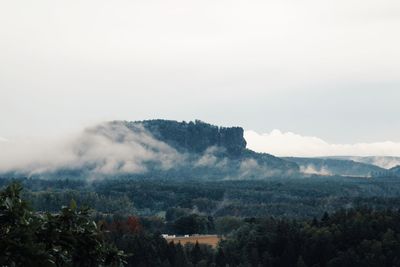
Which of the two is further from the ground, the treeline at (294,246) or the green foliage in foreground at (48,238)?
the green foliage in foreground at (48,238)

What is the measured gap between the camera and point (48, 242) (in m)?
37.1

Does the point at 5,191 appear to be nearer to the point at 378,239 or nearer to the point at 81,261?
the point at 81,261

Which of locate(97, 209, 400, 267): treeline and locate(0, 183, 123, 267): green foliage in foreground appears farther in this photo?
locate(97, 209, 400, 267): treeline

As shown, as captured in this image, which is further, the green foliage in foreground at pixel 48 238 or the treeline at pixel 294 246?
the treeline at pixel 294 246

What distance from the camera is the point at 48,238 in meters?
37.2

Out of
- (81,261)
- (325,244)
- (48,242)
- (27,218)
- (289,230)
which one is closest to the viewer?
(27,218)

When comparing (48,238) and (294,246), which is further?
(294,246)

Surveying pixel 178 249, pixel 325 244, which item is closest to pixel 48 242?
pixel 178 249

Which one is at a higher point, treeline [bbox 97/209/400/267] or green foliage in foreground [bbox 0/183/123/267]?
green foliage in foreground [bbox 0/183/123/267]

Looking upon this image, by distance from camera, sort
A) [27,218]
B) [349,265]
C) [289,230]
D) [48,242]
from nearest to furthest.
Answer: [27,218] < [48,242] < [349,265] < [289,230]

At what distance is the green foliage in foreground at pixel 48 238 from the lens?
3272 centimetres

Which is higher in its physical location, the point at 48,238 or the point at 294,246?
the point at 48,238

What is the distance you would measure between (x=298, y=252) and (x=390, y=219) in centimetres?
2694

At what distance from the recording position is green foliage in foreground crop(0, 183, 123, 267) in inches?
1288
